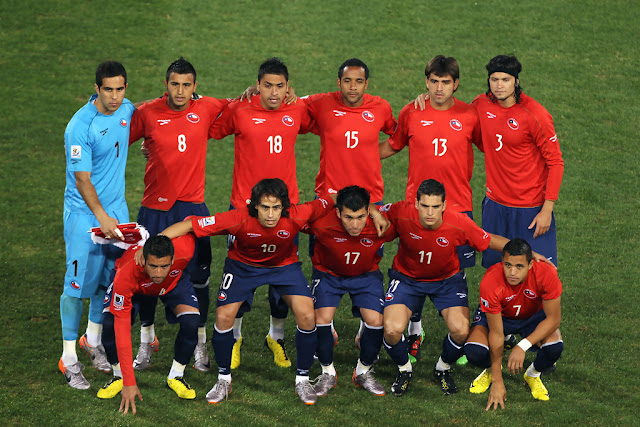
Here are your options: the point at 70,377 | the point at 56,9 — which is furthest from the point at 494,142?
the point at 56,9

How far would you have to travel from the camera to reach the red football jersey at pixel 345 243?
881 centimetres

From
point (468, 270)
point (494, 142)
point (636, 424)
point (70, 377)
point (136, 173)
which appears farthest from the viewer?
point (136, 173)

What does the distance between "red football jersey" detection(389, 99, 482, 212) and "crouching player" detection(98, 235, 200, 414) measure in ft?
8.24

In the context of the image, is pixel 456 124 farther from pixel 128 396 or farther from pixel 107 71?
pixel 128 396

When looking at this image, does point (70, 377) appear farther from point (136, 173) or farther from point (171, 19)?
point (171, 19)

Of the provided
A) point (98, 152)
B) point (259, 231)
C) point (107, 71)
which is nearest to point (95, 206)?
point (98, 152)

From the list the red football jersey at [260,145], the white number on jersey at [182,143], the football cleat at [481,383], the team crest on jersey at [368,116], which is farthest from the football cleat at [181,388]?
the team crest on jersey at [368,116]

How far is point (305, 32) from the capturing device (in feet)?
60.7

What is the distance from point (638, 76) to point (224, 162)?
7980 mm

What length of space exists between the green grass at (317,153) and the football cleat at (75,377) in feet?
0.30

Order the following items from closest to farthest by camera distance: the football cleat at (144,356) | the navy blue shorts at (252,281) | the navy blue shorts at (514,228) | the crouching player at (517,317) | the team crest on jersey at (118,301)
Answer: the team crest on jersey at (118,301) < the crouching player at (517,317) < the navy blue shorts at (252,281) < the football cleat at (144,356) < the navy blue shorts at (514,228)

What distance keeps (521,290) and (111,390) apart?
160 inches

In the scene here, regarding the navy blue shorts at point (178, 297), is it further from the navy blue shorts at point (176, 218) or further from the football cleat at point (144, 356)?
the football cleat at point (144, 356)

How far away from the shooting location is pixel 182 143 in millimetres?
9117
